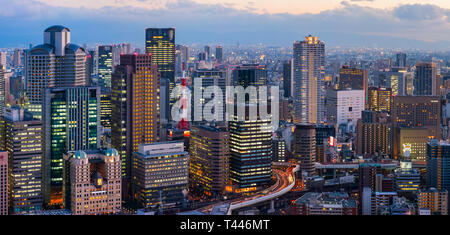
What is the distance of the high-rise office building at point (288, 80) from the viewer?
23056 millimetres

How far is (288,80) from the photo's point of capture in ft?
77.5

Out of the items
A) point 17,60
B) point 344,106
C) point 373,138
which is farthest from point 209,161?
point 344,106

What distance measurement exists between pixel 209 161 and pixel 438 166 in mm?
4416

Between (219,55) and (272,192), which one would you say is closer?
(272,192)

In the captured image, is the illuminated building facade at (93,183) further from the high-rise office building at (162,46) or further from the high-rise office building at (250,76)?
the high-rise office building at (162,46)

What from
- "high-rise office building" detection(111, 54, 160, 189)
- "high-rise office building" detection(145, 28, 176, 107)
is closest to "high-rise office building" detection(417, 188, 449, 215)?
"high-rise office building" detection(111, 54, 160, 189)

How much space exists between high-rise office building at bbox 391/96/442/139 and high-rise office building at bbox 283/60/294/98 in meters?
4.12

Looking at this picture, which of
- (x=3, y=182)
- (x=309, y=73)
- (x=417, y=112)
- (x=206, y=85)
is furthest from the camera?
(x=309, y=73)

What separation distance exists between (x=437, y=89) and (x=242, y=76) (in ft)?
32.2

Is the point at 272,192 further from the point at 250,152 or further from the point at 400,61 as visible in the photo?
the point at 400,61

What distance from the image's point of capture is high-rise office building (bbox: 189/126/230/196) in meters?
12.8

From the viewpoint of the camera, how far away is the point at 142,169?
1156cm
